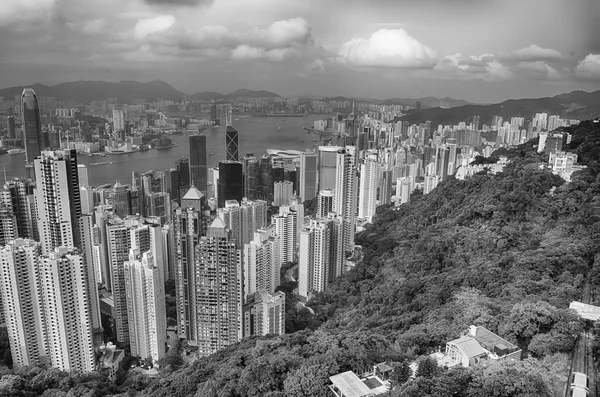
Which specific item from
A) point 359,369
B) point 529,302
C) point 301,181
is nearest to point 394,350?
point 359,369

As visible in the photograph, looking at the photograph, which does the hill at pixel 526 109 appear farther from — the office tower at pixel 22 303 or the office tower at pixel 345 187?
the office tower at pixel 22 303

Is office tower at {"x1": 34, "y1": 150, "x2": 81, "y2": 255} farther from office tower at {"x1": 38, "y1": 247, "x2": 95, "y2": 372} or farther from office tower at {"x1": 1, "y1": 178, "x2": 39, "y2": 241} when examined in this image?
office tower at {"x1": 38, "y1": 247, "x2": 95, "y2": 372}

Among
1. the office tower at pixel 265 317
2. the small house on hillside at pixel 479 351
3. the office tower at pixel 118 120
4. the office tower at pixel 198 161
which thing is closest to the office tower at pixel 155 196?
the office tower at pixel 198 161

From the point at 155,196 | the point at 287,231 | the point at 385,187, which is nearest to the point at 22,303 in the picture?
the point at 155,196

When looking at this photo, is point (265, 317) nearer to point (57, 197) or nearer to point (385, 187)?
point (57, 197)

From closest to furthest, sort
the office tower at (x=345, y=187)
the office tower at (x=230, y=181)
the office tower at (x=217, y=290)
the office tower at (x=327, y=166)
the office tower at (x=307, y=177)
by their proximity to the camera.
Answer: the office tower at (x=217, y=290), the office tower at (x=345, y=187), the office tower at (x=230, y=181), the office tower at (x=327, y=166), the office tower at (x=307, y=177)

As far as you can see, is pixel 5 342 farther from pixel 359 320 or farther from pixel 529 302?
pixel 529 302
